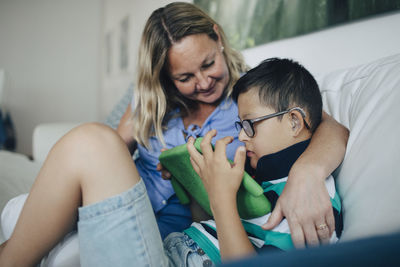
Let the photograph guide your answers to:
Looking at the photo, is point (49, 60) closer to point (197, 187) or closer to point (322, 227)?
point (197, 187)

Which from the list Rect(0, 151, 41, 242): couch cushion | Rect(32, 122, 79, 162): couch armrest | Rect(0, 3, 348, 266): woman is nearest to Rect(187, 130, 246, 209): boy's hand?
Rect(0, 3, 348, 266): woman

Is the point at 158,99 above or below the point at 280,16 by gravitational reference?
below

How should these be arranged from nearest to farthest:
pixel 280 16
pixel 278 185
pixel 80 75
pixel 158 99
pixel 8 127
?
pixel 278 185
pixel 158 99
pixel 280 16
pixel 8 127
pixel 80 75

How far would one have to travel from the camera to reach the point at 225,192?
54 centimetres

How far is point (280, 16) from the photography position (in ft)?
3.77

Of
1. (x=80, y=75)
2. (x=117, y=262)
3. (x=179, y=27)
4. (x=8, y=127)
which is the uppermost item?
(x=179, y=27)

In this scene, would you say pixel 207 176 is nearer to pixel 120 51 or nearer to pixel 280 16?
pixel 280 16

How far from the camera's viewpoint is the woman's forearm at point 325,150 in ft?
1.83

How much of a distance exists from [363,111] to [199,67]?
0.50 metres

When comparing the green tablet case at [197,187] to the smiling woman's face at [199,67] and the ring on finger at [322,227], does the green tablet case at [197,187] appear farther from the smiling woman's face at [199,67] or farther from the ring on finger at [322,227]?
the smiling woman's face at [199,67]

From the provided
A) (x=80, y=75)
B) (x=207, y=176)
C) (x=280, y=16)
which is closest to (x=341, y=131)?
(x=207, y=176)

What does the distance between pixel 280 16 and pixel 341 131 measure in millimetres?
697

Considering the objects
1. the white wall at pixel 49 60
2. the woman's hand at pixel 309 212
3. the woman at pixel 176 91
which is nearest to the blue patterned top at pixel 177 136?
the woman at pixel 176 91

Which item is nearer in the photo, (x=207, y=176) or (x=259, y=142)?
(x=207, y=176)
